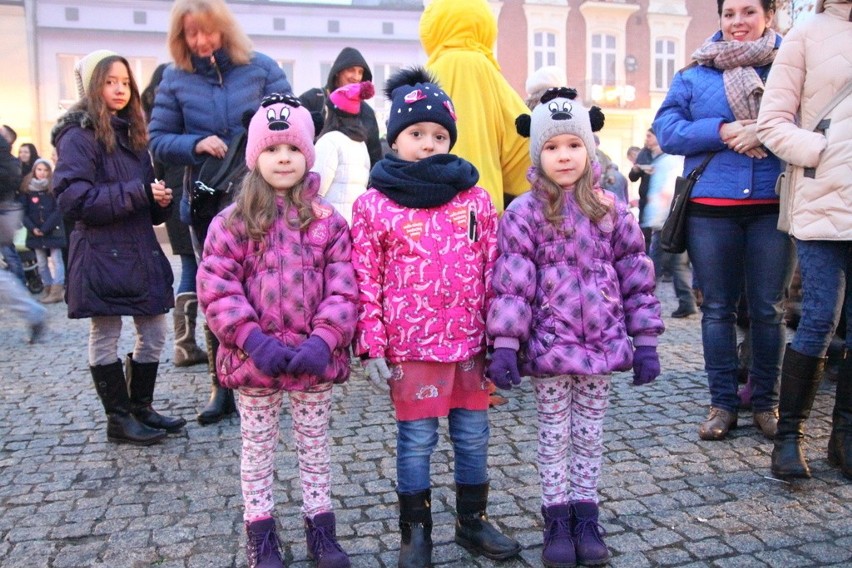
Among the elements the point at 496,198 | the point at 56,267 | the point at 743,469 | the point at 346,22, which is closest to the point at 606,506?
the point at 743,469

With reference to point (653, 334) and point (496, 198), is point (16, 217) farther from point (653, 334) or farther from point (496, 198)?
point (653, 334)

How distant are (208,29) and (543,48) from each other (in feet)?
94.0

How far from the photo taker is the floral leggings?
2.91 meters

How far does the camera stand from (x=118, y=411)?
434 centimetres

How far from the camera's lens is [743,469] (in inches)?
146

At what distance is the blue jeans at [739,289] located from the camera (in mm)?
4031

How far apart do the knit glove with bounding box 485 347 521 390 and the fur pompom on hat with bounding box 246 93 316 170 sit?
1006 millimetres

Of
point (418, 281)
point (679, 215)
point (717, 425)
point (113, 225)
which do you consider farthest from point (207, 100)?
point (717, 425)

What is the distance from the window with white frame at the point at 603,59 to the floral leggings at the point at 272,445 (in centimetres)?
3070

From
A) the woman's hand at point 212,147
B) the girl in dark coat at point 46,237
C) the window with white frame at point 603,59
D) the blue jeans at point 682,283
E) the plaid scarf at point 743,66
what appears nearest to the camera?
the plaid scarf at point 743,66

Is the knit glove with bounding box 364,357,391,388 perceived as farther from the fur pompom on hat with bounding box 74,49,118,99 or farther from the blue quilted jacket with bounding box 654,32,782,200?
the fur pompom on hat with bounding box 74,49,118,99

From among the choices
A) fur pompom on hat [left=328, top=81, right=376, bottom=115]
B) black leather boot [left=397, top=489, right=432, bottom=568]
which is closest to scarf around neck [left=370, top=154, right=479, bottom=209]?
black leather boot [left=397, top=489, right=432, bottom=568]

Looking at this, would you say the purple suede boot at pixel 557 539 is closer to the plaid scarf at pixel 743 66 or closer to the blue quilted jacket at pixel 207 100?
the plaid scarf at pixel 743 66

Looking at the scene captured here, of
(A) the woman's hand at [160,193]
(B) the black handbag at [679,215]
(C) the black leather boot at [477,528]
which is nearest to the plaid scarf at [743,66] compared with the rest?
(B) the black handbag at [679,215]
